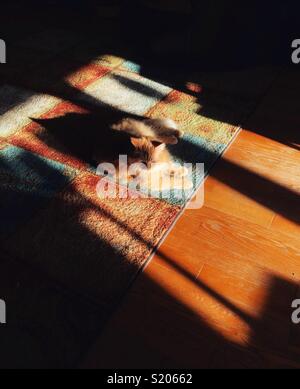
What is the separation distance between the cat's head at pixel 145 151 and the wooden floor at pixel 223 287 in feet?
1.28

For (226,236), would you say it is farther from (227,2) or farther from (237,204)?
(227,2)

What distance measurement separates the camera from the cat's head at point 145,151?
2289 millimetres

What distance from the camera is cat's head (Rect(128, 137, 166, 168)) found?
2289mm

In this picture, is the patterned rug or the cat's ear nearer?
the patterned rug

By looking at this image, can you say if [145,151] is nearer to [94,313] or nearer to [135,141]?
[135,141]

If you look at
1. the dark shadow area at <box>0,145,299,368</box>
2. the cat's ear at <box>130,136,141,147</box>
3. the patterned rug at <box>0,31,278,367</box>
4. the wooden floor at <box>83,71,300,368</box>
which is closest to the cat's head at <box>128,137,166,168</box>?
the cat's ear at <box>130,136,141,147</box>

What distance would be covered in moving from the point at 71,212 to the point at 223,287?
35.3 inches

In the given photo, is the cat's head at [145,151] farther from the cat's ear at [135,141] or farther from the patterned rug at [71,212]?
the patterned rug at [71,212]

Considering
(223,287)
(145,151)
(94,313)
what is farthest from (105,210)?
(223,287)

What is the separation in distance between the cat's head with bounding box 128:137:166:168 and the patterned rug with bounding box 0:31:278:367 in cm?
20

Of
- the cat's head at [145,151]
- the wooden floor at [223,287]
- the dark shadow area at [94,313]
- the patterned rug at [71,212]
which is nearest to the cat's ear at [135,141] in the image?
the cat's head at [145,151]

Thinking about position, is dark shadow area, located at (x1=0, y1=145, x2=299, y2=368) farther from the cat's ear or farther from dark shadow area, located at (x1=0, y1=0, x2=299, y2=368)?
the cat's ear

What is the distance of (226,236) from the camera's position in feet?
6.23
